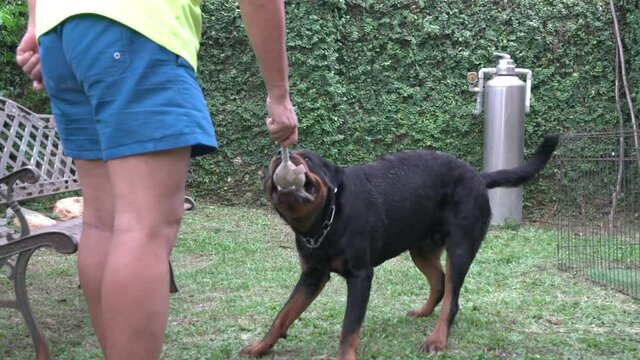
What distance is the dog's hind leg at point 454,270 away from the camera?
387 cm

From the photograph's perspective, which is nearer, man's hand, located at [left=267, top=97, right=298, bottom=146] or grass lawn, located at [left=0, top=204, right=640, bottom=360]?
man's hand, located at [left=267, top=97, right=298, bottom=146]

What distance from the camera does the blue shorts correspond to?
1.92 meters

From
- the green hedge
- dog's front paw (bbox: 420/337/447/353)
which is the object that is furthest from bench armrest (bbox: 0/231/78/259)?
the green hedge

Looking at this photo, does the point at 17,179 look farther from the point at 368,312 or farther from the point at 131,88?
the point at 131,88

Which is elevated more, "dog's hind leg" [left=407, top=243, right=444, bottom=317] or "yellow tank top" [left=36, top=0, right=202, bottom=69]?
"yellow tank top" [left=36, top=0, right=202, bottom=69]

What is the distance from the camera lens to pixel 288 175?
10.4 feet

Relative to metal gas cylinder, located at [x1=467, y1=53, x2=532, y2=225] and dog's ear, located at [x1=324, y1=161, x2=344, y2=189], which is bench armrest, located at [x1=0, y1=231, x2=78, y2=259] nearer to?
dog's ear, located at [x1=324, y1=161, x2=344, y2=189]

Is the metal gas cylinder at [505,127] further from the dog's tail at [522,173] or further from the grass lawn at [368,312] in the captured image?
the dog's tail at [522,173]

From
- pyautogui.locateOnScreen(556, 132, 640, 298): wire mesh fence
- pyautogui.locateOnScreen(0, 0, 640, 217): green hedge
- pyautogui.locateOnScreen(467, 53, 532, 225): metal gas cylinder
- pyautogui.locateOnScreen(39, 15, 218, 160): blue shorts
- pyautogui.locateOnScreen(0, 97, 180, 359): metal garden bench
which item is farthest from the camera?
pyautogui.locateOnScreen(0, 0, 640, 217): green hedge

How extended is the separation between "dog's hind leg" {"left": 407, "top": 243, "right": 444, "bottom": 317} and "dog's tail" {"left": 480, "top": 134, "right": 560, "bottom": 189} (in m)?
0.48

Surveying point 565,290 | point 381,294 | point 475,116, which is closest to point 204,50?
point 475,116

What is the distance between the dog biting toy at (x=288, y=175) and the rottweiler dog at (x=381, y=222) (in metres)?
0.03

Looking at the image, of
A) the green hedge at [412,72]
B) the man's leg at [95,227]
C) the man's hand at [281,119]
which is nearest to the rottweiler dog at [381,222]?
the man's hand at [281,119]

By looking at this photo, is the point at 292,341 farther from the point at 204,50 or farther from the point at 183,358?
the point at 204,50
